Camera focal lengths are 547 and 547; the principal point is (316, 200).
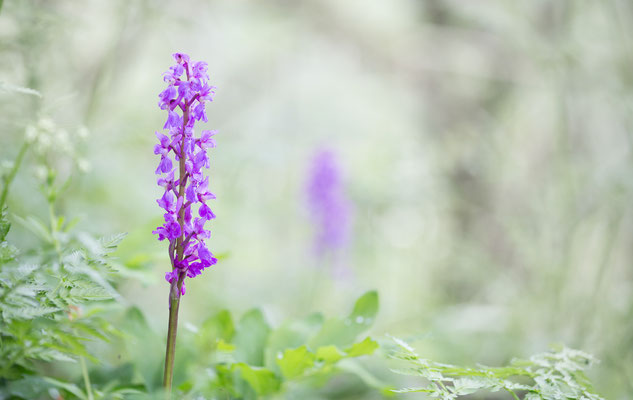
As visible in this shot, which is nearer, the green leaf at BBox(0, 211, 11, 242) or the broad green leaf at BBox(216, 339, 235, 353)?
the green leaf at BBox(0, 211, 11, 242)

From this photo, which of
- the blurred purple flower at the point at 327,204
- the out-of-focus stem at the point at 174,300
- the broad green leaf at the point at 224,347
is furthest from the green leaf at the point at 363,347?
the blurred purple flower at the point at 327,204

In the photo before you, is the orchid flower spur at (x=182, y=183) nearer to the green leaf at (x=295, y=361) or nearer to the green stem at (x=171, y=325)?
the green stem at (x=171, y=325)

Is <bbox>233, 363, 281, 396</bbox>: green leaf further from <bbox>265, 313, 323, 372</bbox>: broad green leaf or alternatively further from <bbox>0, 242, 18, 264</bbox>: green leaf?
<bbox>0, 242, 18, 264</bbox>: green leaf

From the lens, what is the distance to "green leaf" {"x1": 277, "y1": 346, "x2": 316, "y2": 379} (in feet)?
3.72

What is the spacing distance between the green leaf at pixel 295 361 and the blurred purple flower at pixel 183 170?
0.26 meters

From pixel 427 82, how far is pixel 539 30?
1.14m

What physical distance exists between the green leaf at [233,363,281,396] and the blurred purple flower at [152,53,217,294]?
23cm

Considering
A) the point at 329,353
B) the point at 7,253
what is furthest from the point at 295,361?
the point at 7,253

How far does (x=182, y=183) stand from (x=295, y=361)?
1.44 ft

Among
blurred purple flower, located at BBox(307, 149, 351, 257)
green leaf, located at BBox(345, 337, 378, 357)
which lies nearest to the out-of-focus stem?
green leaf, located at BBox(345, 337, 378, 357)

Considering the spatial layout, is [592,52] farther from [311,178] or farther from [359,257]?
[359,257]

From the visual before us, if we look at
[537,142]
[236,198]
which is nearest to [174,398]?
[236,198]

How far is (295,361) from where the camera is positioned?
3.77 ft

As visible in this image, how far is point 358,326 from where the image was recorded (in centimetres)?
128
